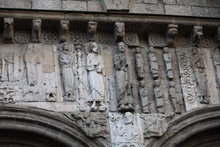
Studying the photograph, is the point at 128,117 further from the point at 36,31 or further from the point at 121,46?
the point at 36,31

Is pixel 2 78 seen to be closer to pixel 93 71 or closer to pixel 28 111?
pixel 28 111

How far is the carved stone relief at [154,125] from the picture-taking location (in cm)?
932

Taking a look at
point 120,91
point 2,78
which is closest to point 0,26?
point 2,78

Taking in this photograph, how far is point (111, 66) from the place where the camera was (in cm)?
998

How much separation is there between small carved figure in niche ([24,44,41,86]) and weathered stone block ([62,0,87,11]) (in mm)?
1065

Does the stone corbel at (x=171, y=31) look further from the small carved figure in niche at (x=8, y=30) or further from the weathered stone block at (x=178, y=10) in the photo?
the small carved figure in niche at (x=8, y=30)

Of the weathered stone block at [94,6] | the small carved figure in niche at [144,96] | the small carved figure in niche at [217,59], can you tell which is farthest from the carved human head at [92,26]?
the small carved figure in niche at [217,59]

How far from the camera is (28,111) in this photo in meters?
9.08

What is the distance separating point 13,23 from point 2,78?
3.45 ft

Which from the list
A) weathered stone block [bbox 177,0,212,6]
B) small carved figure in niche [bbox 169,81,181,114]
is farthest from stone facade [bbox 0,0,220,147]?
weathered stone block [bbox 177,0,212,6]

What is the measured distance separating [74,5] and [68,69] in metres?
1.43

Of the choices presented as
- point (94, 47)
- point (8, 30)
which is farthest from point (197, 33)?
point (8, 30)

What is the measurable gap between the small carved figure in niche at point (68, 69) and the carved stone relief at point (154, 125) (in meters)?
1.34

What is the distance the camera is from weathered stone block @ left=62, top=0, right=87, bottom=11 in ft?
34.0
